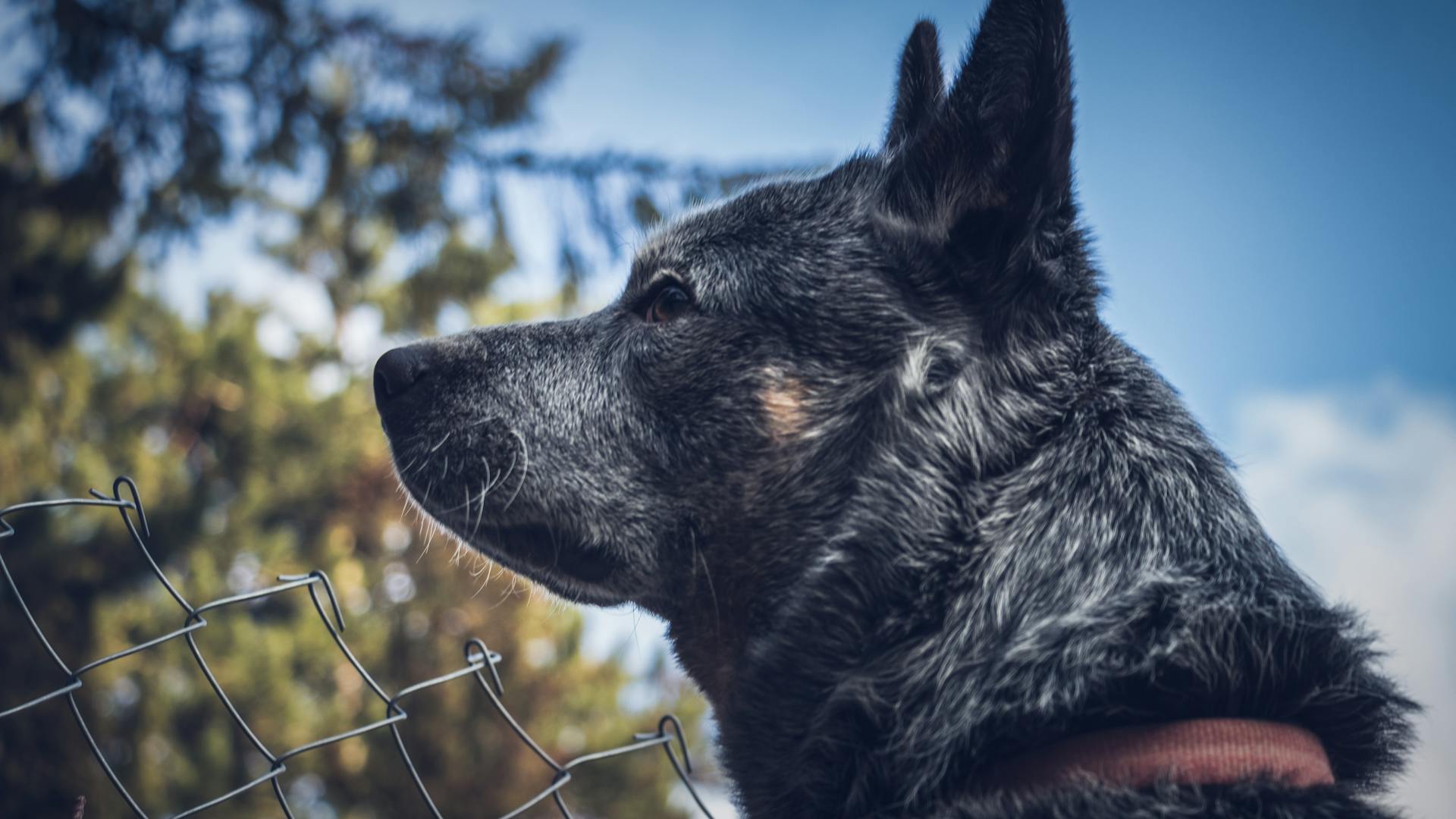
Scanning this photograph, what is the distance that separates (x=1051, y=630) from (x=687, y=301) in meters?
1.17

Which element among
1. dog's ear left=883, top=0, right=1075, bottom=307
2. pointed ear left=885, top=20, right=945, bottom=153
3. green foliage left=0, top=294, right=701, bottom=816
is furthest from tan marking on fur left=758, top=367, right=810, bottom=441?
green foliage left=0, top=294, right=701, bottom=816

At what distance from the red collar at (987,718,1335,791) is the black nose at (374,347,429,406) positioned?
5.13ft

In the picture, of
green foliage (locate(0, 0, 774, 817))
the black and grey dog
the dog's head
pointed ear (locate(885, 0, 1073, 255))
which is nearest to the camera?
the black and grey dog

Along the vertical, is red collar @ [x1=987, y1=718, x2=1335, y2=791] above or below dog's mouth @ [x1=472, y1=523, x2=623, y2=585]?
above

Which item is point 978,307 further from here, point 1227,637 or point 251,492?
point 251,492

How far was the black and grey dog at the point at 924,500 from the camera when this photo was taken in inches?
62.8

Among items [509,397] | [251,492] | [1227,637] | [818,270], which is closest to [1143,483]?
[1227,637]

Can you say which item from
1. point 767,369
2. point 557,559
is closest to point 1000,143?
point 767,369

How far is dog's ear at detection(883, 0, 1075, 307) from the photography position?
1.95 metres

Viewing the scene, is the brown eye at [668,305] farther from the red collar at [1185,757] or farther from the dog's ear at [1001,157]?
the red collar at [1185,757]

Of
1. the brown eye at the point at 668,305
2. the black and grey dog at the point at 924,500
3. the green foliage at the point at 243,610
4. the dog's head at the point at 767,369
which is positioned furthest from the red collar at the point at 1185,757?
the green foliage at the point at 243,610

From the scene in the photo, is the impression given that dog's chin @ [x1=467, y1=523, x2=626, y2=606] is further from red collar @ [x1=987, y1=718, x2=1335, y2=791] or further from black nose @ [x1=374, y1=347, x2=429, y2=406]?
red collar @ [x1=987, y1=718, x2=1335, y2=791]

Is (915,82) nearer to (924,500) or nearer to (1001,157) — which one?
(1001,157)

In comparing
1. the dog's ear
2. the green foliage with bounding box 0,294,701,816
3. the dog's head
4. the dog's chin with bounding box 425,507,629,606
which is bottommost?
the green foliage with bounding box 0,294,701,816
